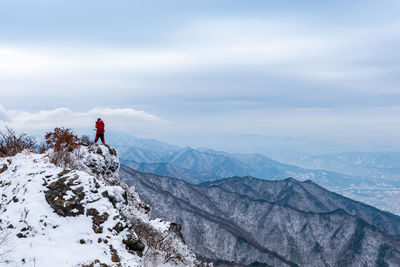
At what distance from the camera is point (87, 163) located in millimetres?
24094

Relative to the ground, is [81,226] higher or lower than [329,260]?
higher

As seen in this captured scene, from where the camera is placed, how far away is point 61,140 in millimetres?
23906

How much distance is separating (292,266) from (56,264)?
16865 cm

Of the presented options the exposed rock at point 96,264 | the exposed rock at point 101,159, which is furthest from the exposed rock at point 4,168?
the exposed rock at point 96,264

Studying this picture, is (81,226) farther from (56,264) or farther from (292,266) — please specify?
(292,266)

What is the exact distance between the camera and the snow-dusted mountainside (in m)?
13.1

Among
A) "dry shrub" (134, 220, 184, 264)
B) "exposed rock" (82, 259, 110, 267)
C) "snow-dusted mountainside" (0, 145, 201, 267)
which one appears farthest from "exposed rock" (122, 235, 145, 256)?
"exposed rock" (82, 259, 110, 267)

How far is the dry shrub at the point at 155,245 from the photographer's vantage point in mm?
16938

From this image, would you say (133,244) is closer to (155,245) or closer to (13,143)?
(155,245)

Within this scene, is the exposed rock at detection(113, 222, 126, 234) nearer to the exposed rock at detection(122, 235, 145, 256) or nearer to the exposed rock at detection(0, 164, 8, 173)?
the exposed rock at detection(122, 235, 145, 256)

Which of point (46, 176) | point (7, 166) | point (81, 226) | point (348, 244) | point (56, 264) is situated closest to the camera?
point (56, 264)

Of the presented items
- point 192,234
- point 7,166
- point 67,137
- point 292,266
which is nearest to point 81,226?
point 7,166

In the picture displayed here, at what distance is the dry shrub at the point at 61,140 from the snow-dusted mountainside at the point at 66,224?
3225 millimetres

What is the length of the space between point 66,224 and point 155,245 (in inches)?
219
